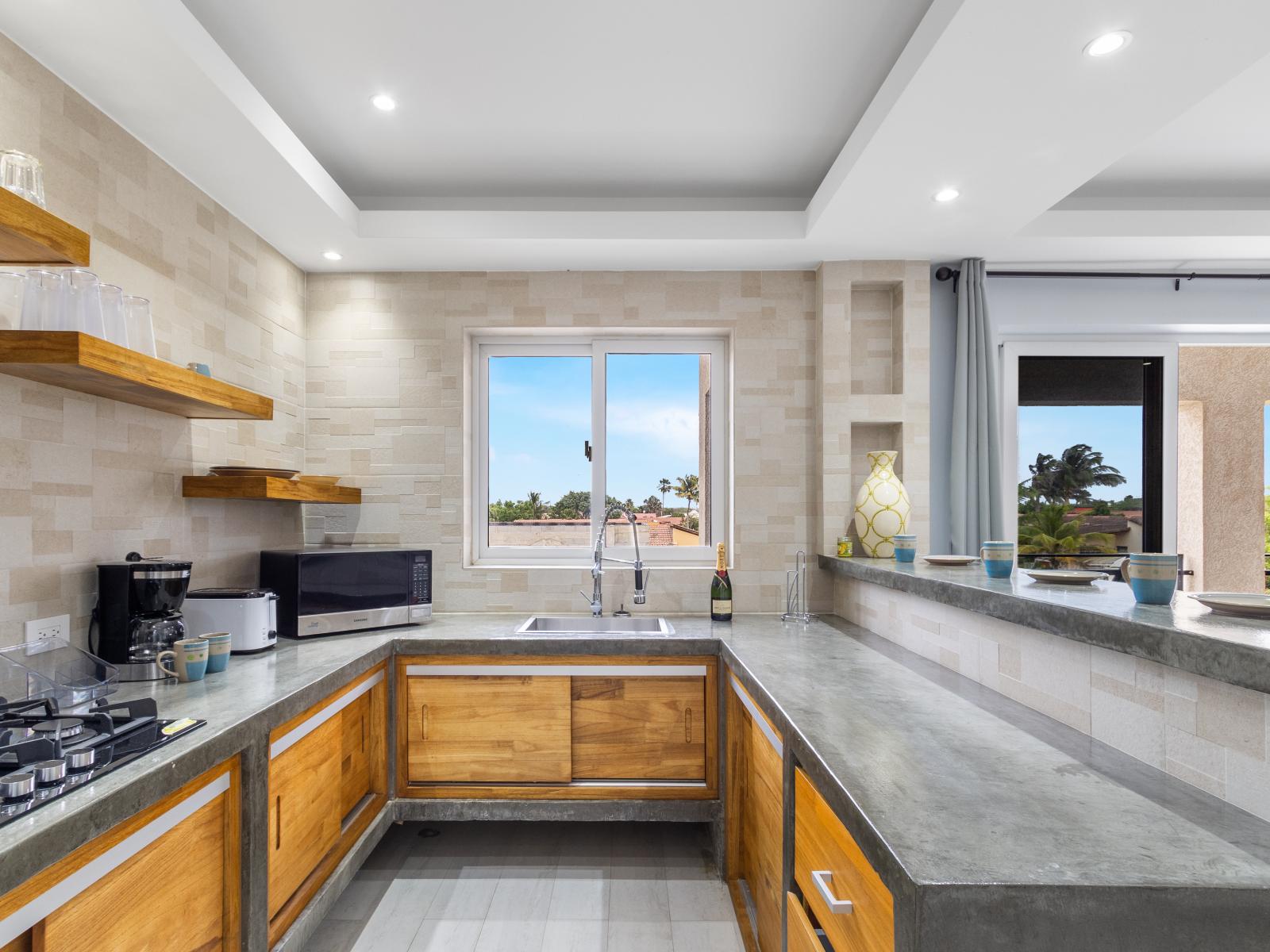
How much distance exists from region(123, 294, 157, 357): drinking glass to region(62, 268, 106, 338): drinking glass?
0.10m

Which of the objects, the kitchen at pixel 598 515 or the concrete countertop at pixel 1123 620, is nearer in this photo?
the concrete countertop at pixel 1123 620

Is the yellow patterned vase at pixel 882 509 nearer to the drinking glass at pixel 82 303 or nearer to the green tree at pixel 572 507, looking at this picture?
the green tree at pixel 572 507

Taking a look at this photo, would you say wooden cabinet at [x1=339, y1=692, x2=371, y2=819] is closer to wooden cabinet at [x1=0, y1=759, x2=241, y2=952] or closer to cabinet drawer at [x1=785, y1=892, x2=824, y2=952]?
wooden cabinet at [x1=0, y1=759, x2=241, y2=952]

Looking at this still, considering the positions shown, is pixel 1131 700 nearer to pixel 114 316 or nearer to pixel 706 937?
pixel 706 937

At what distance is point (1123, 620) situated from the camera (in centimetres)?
129

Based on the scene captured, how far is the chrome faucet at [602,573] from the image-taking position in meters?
3.13

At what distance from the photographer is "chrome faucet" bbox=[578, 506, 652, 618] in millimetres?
3135

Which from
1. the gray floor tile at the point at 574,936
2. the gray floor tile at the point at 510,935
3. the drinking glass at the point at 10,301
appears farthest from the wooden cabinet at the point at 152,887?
the drinking glass at the point at 10,301

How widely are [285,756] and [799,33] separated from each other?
2.34 m

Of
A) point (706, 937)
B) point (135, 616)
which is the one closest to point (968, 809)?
point (706, 937)

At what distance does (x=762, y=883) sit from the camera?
6.40ft

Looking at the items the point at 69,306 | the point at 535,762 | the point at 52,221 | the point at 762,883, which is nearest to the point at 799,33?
the point at 52,221

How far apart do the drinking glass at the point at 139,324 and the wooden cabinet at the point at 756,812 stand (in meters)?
1.84

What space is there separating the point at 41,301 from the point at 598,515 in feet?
7.31
